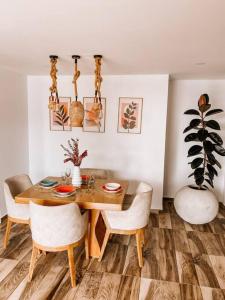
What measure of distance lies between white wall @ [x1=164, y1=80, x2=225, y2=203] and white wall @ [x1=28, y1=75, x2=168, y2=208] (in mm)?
645

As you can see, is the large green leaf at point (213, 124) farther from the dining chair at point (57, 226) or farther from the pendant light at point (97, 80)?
the dining chair at point (57, 226)

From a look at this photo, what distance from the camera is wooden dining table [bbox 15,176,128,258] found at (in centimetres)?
237

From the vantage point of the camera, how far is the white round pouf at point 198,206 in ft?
11.1

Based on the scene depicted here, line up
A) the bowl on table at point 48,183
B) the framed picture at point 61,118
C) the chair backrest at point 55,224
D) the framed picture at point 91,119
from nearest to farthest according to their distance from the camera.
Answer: the chair backrest at point 55,224 < the bowl on table at point 48,183 < the framed picture at point 91,119 < the framed picture at point 61,118

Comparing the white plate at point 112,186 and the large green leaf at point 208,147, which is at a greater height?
the large green leaf at point 208,147

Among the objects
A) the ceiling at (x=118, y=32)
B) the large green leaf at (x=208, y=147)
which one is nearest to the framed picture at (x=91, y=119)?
the ceiling at (x=118, y=32)

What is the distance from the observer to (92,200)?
242 cm

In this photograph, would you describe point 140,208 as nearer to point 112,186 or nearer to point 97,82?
point 112,186

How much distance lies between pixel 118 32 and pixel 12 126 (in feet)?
8.58

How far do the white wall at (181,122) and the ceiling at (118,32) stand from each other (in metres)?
1.11

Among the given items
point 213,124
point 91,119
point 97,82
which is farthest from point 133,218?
point 91,119

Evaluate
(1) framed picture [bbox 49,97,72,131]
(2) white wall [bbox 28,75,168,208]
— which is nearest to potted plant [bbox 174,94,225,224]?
(2) white wall [bbox 28,75,168,208]

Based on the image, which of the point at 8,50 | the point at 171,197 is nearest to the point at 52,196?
the point at 8,50

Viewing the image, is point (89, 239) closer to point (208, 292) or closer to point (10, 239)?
point (10, 239)
